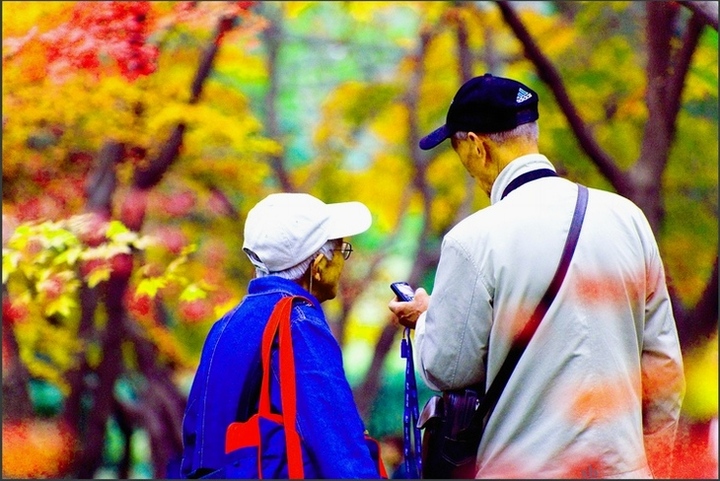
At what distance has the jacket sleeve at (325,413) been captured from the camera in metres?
1.97

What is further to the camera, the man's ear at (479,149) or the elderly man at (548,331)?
the man's ear at (479,149)

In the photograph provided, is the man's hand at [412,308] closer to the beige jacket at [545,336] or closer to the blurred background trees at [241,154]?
the beige jacket at [545,336]

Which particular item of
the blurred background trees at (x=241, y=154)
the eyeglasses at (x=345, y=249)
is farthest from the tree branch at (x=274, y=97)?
the eyeglasses at (x=345, y=249)

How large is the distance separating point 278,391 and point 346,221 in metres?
0.48

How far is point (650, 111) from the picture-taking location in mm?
5668

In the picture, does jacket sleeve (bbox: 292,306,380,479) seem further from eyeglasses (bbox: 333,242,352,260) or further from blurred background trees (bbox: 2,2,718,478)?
blurred background trees (bbox: 2,2,718,478)

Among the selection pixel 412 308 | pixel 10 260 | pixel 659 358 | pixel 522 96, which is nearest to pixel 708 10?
pixel 522 96

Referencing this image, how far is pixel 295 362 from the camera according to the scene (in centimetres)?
200

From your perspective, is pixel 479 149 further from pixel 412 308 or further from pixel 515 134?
pixel 412 308

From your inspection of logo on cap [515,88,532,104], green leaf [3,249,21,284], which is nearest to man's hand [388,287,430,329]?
logo on cap [515,88,532,104]

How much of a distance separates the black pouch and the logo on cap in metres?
0.71

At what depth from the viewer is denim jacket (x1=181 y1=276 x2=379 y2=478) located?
1.98 meters

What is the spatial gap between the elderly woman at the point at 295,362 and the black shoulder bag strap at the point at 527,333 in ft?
0.91

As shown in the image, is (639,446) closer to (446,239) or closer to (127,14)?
(446,239)
